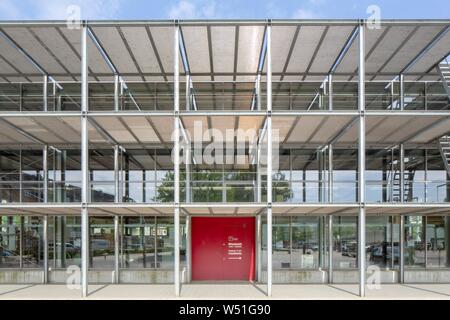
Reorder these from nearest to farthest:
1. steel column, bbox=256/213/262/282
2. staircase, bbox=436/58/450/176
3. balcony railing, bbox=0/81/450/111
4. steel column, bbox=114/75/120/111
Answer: staircase, bbox=436/58/450/176, steel column, bbox=114/75/120/111, balcony railing, bbox=0/81/450/111, steel column, bbox=256/213/262/282

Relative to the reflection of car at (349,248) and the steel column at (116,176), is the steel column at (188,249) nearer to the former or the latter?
the steel column at (116,176)

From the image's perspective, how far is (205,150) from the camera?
16984 mm

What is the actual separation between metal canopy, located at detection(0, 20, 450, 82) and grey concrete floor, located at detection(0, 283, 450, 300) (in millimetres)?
7168

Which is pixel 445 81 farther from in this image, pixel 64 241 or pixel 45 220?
pixel 45 220

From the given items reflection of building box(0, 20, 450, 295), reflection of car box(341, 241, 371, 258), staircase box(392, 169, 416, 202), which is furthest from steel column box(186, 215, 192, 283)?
staircase box(392, 169, 416, 202)

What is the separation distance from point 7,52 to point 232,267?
34.0 feet

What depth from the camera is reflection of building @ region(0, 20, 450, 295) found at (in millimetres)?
14125

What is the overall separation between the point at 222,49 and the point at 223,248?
7169 millimetres

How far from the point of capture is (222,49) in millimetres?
13969

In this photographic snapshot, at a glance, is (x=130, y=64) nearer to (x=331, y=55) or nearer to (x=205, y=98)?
(x=205, y=98)

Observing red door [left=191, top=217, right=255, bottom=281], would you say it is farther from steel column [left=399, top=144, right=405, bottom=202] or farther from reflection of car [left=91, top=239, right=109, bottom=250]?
steel column [left=399, top=144, right=405, bottom=202]
